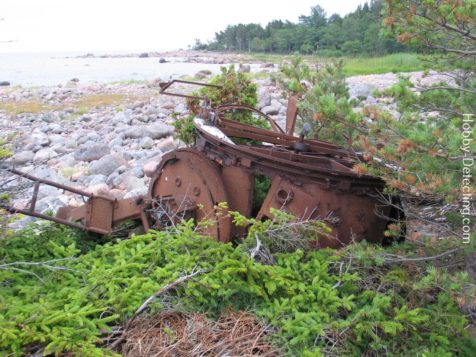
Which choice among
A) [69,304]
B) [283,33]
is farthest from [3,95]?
[283,33]

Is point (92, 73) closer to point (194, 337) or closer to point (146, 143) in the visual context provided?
point (146, 143)

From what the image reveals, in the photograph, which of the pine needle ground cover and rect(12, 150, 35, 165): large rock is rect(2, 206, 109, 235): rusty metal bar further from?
rect(12, 150, 35, 165): large rock

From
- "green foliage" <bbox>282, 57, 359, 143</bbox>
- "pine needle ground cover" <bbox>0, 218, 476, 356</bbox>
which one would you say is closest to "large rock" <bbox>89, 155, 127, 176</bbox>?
"green foliage" <bbox>282, 57, 359, 143</bbox>

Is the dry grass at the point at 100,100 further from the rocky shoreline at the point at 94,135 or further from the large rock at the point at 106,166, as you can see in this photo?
the large rock at the point at 106,166

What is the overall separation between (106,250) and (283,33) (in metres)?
74.3

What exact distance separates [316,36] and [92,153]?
54673mm

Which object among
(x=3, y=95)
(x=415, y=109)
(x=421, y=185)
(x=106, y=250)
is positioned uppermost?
(x=415, y=109)

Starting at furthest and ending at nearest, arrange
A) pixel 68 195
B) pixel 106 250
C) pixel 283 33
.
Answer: pixel 283 33, pixel 68 195, pixel 106 250

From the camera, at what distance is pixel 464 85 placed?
175 inches

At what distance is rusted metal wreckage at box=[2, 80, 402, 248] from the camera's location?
4.28m

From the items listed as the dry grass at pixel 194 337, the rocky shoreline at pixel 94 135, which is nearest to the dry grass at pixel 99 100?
the rocky shoreline at pixel 94 135

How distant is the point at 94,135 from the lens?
15.0 m

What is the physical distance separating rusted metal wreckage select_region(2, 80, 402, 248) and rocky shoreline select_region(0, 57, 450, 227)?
2.21 ft

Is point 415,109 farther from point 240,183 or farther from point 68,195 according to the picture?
point 68,195
